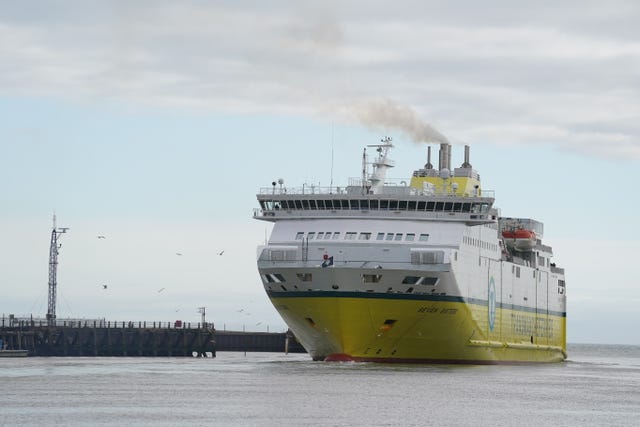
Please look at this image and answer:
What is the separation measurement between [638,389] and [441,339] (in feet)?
33.7

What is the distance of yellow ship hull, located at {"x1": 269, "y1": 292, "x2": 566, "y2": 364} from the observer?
6750 centimetres

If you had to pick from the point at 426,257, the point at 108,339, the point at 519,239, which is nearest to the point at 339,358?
the point at 426,257

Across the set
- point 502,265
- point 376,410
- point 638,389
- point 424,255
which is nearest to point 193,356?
point 502,265

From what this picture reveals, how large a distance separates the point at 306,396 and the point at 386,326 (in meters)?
17.7

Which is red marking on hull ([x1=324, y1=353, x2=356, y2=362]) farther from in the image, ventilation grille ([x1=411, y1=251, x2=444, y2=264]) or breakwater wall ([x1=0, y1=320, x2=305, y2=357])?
breakwater wall ([x1=0, y1=320, x2=305, y2=357])

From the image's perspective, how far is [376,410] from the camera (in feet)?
153

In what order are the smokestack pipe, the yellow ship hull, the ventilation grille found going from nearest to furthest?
the yellow ship hull < the ventilation grille < the smokestack pipe

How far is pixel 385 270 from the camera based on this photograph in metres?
67.1

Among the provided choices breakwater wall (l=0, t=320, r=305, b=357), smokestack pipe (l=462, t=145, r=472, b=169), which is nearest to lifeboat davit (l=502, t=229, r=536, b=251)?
smokestack pipe (l=462, t=145, r=472, b=169)

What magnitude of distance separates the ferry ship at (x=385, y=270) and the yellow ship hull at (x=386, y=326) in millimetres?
51

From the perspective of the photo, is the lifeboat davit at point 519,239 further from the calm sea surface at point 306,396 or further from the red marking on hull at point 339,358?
the red marking on hull at point 339,358

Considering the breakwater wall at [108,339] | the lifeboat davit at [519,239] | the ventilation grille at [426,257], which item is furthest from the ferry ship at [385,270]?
the breakwater wall at [108,339]

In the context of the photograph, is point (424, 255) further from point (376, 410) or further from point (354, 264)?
point (376, 410)

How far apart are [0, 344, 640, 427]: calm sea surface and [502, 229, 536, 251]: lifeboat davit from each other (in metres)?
17.2
